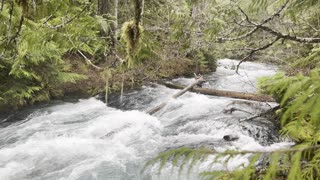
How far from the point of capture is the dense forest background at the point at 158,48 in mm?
1748

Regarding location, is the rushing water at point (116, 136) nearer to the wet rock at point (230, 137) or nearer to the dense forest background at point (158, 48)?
the wet rock at point (230, 137)

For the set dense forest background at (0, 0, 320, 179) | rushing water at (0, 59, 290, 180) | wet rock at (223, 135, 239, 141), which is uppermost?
dense forest background at (0, 0, 320, 179)

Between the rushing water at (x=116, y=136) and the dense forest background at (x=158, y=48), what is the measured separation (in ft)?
2.62

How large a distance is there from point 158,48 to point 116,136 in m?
4.78

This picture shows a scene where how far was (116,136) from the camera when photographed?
26.2 feet

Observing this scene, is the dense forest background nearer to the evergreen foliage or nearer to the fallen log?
the evergreen foliage

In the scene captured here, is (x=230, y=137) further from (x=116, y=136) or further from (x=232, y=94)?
(x=232, y=94)

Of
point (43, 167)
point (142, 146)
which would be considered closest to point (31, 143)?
point (43, 167)

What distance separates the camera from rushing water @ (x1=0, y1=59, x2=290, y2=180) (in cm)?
625

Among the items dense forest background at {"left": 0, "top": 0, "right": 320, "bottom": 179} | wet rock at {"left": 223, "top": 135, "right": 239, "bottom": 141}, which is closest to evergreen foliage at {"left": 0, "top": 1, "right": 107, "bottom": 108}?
dense forest background at {"left": 0, "top": 0, "right": 320, "bottom": 179}

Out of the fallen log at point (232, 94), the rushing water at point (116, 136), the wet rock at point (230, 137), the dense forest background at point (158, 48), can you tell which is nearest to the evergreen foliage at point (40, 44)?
the dense forest background at point (158, 48)

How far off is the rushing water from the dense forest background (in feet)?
2.62

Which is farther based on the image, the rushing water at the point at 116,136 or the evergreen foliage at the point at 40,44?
the rushing water at the point at 116,136

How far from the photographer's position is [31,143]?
7.47 meters
